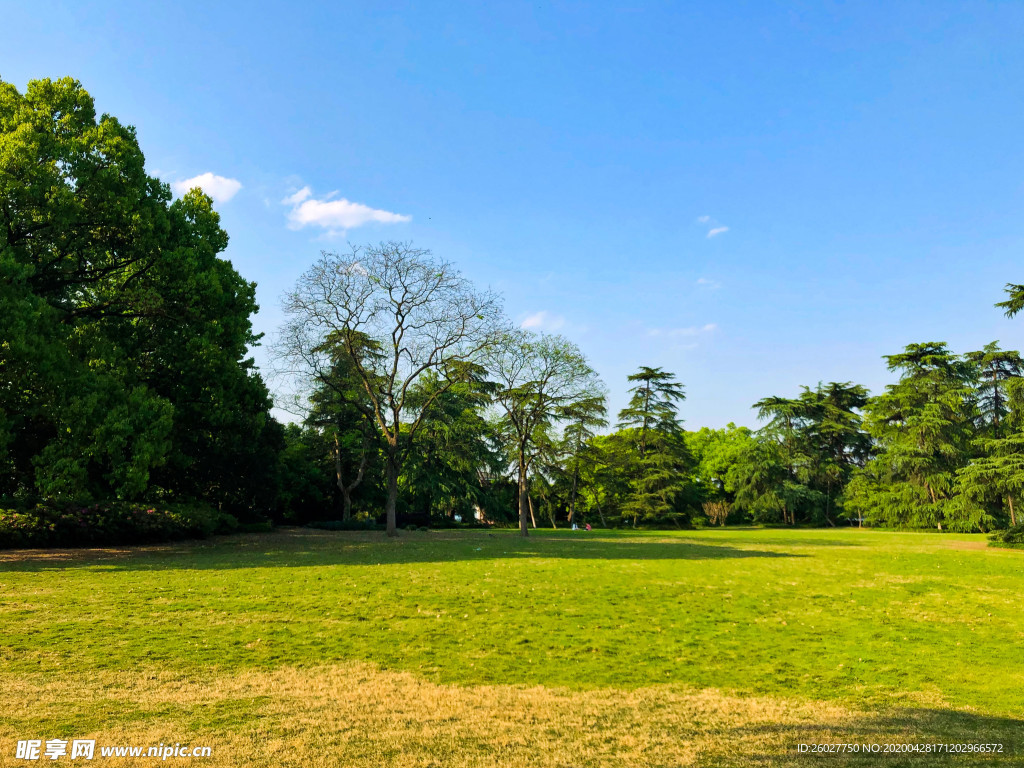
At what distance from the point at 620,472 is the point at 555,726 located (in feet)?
171

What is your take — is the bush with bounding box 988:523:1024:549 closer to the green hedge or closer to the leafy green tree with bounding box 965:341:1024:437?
the leafy green tree with bounding box 965:341:1024:437

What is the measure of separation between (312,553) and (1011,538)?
31.1 metres

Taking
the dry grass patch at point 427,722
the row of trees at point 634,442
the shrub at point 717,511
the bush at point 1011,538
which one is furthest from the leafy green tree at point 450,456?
the dry grass patch at point 427,722

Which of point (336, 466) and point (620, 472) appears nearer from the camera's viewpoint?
point (336, 466)

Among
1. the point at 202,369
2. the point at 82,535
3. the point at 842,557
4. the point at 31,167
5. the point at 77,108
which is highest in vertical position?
the point at 77,108

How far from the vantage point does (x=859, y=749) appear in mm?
5457

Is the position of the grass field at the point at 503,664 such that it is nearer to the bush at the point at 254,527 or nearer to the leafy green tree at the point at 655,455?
the bush at the point at 254,527

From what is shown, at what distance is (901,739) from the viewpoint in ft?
18.8

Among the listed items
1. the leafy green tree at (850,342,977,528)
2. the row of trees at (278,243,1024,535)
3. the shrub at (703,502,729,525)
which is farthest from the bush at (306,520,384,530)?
the leafy green tree at (850,342,977,528)

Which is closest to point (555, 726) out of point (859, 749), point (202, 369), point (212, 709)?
point (859, 749)

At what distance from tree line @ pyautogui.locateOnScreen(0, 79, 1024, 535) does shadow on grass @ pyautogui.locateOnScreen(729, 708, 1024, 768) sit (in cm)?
1928

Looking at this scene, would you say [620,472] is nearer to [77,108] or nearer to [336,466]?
[336,466]

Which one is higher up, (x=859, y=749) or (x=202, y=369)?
(x=202, y=369)

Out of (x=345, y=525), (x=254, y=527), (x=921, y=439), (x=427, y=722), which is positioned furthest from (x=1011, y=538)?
(x=254, y=527)
